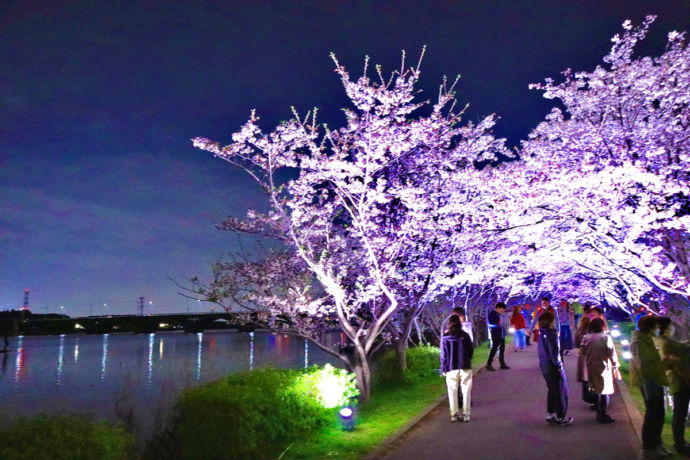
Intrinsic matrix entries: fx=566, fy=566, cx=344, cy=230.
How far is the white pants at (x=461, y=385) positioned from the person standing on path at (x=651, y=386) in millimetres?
2901

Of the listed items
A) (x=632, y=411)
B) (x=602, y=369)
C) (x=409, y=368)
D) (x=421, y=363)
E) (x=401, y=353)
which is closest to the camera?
(x=602, y=369)

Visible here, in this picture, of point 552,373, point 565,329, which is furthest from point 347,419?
point 565,329

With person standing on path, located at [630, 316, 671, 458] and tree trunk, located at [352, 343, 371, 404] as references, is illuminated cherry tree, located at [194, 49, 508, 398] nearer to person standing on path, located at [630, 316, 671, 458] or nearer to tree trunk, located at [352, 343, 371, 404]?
tree trunk, located at [352, 343, 371, 404]

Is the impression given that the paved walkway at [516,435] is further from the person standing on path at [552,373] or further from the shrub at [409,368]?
the shrub at [409,368]

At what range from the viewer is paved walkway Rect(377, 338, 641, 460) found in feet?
24.6

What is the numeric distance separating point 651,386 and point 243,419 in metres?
5.35

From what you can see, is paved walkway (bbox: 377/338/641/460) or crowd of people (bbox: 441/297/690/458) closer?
crowd of people (bbox: 441/297/690/458)

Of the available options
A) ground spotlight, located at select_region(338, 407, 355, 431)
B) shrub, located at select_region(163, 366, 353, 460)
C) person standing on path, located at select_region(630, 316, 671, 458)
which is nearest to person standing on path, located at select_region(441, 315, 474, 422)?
ground spotlight, located at select_region(338, 407, 355, 431)

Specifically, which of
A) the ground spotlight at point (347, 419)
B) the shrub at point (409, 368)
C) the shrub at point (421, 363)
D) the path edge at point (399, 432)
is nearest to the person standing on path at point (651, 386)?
the path edge at point (399, 432)

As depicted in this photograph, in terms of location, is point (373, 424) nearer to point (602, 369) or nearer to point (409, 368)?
point (602, 369)

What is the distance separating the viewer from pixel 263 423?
7.93m

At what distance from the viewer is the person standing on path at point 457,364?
32.0ft

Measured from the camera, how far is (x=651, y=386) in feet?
23.8

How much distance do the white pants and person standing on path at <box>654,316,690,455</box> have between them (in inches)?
129
